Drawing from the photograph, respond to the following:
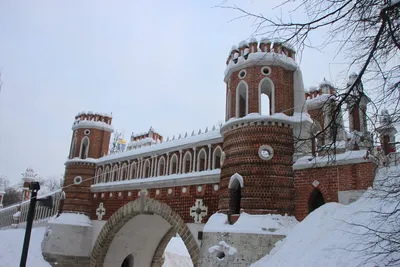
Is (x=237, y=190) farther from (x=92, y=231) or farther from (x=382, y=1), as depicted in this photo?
(x=92, y=231)

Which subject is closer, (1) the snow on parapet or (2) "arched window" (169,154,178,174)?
(1) the snow on parapet

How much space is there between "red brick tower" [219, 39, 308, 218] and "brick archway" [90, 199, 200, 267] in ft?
7.84

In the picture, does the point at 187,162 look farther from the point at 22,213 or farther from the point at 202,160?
the point at 22,213

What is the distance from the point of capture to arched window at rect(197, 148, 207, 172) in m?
13.3

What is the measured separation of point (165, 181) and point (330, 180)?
6491mm

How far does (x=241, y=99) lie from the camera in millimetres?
A: 12711

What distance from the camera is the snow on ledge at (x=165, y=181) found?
12579mm

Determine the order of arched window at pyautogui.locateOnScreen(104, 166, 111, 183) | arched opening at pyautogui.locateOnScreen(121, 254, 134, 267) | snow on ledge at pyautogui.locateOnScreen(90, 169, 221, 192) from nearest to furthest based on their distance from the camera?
snow on ledge at pyautogui.locateOnScreen(90, 169, 221, 192) < arched window at pyautogui.locateOnScreen(104, 166, 111, 183) < arched opening at pyautogui.locateOnScreen(121, 254, 134, 267)

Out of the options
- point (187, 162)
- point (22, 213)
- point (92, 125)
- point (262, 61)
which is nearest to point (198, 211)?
point (187, 162)

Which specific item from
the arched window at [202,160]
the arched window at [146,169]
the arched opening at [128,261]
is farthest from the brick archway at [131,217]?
the arched opening at [128,261]

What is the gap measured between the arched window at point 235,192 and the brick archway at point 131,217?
234cm

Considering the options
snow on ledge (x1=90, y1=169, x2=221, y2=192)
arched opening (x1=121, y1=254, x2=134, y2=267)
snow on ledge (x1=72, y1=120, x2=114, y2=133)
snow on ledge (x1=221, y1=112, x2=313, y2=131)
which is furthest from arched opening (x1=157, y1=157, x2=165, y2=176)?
arched opening (x1=121, y1=254, x2=134, y2=267)

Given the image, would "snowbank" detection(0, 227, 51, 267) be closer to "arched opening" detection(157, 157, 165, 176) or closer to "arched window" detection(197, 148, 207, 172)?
"arched opening" detection(157, 157, 165, 176)

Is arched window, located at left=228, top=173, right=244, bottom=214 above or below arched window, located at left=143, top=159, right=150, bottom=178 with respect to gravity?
below
